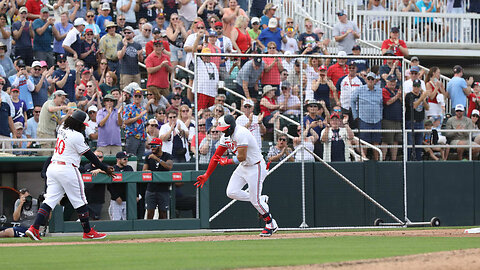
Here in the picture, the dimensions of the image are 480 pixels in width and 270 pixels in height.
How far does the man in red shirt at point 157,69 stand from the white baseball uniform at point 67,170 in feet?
21.1

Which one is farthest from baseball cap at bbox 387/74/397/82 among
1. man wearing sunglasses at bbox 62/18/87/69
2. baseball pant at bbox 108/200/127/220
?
man wearing sunglasses at bbox 62/18/87/69

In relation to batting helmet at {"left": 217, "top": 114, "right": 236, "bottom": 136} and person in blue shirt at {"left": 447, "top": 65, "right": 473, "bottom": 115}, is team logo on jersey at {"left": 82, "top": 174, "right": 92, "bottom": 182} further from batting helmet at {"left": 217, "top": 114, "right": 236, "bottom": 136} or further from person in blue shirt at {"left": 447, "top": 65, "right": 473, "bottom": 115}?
person in blue shirt at {"left": 447, "top": 65, "right": 473, "bottom": 115}

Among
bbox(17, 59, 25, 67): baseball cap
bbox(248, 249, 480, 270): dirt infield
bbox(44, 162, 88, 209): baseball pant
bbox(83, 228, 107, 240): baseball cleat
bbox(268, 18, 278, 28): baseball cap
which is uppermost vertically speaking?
bbox(268, 18, 278, 28): baseball cap

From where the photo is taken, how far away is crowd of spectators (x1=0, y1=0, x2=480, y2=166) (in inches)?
703

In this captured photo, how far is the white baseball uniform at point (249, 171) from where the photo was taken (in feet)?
48.5

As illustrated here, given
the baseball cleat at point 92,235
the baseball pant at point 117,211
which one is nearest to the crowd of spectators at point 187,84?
the baseball pant at point 117,211

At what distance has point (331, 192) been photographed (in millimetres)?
18328

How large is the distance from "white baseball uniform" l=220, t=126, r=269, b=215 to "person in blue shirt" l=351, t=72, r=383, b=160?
3750mm

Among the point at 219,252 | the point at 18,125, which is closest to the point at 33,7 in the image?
the point at 18,125

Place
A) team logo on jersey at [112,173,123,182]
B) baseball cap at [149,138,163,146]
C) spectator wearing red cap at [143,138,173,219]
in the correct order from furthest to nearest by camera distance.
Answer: spectator wearing red cap at [143,138,173,219]
baseball cap at [149,138,163,146]
team logo on jersey at [112,173,123,182]

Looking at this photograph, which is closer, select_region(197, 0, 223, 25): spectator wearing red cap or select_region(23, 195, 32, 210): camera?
select_region(23, 195, 32, 210): camera

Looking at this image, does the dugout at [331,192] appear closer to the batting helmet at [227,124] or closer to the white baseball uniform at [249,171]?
the white baseball uniform at [249,171]

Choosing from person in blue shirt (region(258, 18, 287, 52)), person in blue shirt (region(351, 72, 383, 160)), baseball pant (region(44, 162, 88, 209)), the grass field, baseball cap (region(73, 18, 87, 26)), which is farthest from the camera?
person in blue shirt (region(258, 18, 287, 52))

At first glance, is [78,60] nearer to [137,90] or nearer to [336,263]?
[137,90]
